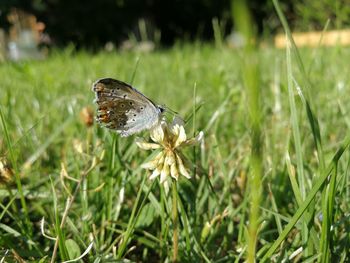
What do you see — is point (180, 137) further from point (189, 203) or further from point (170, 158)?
point (189, 203)

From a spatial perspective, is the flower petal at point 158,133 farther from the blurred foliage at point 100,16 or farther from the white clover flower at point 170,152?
the blurred foliage at point 100,16

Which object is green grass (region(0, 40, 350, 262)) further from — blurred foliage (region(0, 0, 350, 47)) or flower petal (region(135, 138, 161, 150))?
blurred foliage (region(0, 0, 350, 47))

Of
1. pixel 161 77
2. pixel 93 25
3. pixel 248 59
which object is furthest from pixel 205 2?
pixel 248 59

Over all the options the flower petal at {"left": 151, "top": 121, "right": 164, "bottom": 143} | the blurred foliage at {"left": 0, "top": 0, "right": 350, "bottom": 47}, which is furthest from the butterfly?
the blurred foliage at {"left": 0, "top": 0, "right": 350, "bottom": 47}

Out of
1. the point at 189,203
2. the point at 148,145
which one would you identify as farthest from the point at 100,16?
the point at 148,145

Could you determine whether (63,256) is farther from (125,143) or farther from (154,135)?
(125,143)
